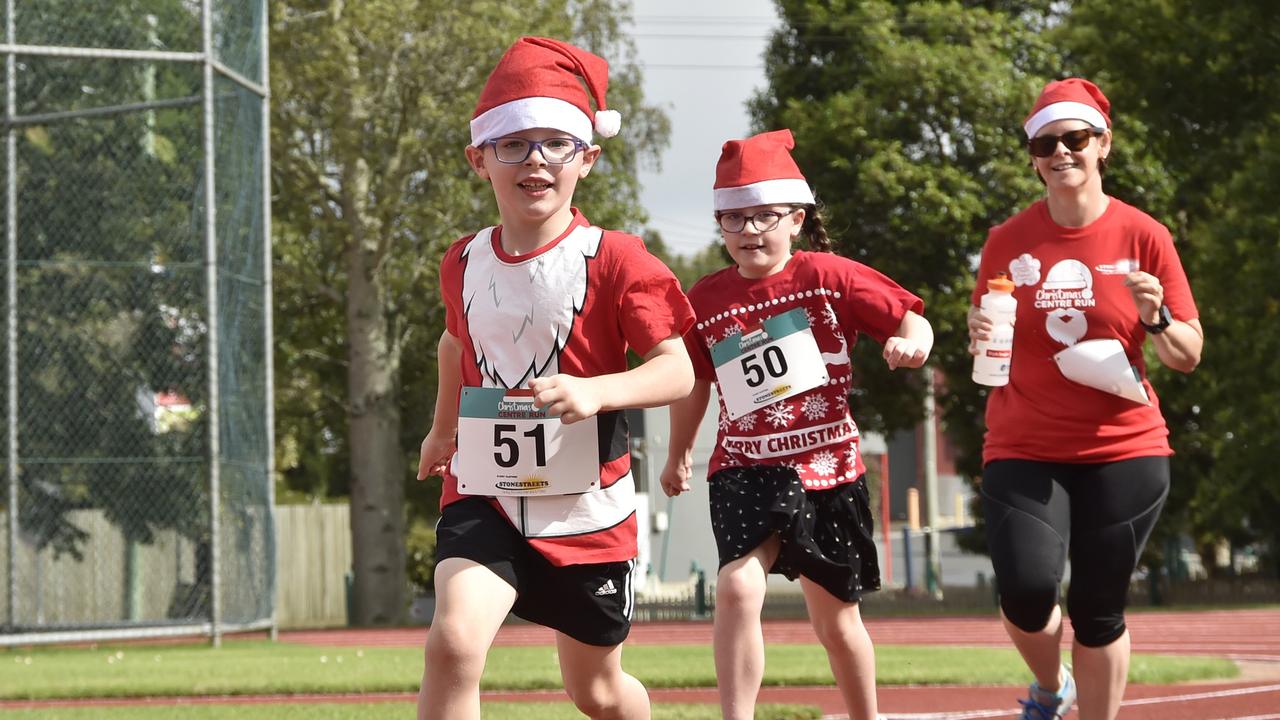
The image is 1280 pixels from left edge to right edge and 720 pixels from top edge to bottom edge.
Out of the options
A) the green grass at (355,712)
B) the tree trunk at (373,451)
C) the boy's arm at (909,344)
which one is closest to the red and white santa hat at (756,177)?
the boy's arm at (909,344)

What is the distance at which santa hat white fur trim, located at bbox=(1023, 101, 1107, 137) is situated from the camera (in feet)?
19.2

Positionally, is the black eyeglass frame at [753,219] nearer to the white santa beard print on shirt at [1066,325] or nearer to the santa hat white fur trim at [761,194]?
the santa hat white fur trim at [761,194]

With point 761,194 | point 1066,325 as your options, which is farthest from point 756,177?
point 1066,325

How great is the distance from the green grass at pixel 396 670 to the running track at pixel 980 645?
341mm

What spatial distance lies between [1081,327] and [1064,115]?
2.33 ft

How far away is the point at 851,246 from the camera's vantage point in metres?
28.5

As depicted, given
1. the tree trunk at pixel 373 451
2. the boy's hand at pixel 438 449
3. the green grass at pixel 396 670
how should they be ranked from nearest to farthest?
the boy's hand at pixel 438 449, the green grass at pixel 396 670, the tree trunk at pixel 373 451

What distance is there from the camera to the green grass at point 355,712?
8.19m

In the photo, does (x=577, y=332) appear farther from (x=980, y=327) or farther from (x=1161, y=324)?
(x=1161, y=324)

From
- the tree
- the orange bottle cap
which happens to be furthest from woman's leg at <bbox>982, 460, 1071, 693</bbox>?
the tree

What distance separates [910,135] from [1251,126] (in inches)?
205

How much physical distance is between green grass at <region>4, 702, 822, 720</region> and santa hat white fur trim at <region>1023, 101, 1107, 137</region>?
117 inches

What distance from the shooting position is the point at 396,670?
1248 centimetres

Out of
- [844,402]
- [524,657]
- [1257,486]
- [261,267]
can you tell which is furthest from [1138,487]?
[1257,486]
